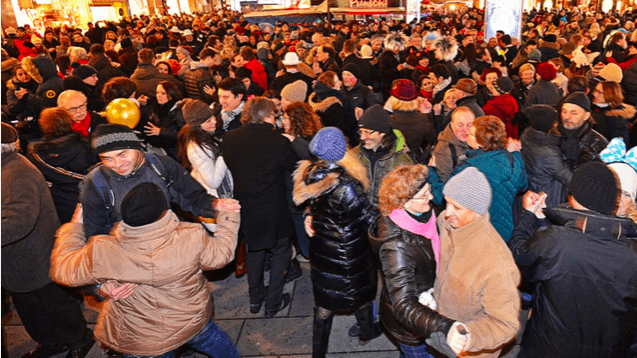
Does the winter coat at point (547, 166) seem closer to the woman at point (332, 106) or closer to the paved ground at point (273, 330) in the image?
the paved ground at point (273, 330)

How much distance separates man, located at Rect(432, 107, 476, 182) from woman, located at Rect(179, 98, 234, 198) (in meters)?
1.94

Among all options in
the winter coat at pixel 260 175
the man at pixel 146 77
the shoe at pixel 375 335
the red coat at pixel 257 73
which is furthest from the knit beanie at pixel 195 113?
the red coat at pixel 257 73

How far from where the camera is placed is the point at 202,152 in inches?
161

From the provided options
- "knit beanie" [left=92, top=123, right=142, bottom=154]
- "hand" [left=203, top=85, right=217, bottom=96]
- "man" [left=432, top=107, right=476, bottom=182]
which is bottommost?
"man" [left=432, top=107, right=476, bottom=182]

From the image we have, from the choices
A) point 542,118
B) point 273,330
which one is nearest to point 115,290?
point 273,330

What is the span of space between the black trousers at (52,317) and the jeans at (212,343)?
139cm

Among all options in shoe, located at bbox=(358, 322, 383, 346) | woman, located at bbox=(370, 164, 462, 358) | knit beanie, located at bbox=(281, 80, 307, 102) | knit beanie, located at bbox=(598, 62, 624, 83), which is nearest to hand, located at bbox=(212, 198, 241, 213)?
woman, located at bbox=(370, 164, 462, 358)

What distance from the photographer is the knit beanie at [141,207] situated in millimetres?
2375

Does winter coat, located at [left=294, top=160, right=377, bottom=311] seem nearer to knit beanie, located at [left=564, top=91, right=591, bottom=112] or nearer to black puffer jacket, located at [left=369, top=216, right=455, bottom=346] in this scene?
black puffer jacket, located at [left=369, top=216, right=455, bottom=346]

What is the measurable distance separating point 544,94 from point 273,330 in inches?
182

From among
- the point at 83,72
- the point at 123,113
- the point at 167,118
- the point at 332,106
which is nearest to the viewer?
the point at 123,113

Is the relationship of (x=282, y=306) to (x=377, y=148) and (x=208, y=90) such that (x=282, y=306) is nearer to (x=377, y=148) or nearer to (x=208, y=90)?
(x=377, y=148)

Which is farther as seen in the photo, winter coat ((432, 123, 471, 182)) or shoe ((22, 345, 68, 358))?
winter coat ((432, 123, 471, 182))

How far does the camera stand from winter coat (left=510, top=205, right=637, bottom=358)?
7.47ft
